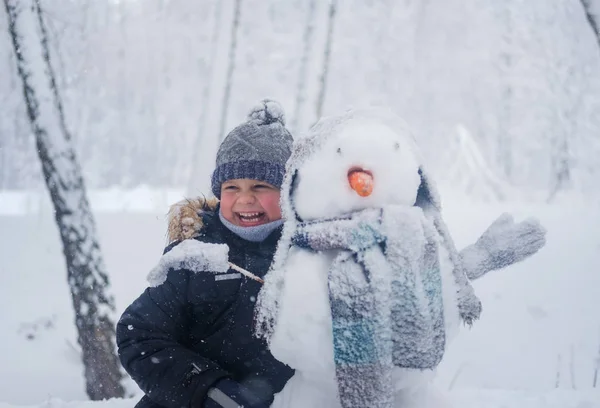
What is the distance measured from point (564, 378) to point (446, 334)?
489 cm

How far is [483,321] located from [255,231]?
542cm

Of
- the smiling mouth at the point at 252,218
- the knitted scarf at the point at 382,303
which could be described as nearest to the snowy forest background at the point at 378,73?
the smiling mouth at the point at 252,218

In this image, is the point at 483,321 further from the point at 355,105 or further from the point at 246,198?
the point at 355,105

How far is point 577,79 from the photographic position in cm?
1277

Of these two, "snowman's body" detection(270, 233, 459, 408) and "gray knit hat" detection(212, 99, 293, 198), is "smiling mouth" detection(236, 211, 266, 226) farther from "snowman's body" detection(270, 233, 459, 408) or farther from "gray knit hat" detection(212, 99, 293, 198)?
"snowman's body" detection(270, 233, 459, 408)

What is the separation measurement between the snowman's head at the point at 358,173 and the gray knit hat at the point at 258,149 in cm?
53

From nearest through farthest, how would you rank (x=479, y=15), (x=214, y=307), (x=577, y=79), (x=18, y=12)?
(x=214, y=307), (x=18, y=12), (x=577, y=79), (x=479, y=15)

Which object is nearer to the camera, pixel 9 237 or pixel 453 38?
pixel 9 237

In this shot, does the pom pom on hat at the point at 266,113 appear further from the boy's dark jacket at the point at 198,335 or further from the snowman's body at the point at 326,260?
the snowman's body at the point at 326,260

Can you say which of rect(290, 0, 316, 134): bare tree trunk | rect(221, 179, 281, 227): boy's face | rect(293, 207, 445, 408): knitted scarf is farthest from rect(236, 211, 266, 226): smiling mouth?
rect(290, 0, 316, 134): bare tree trunk

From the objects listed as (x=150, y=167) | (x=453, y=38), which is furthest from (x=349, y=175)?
(x=150, y=167)

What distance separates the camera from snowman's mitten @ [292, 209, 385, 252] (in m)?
1.14

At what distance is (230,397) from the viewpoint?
4.47ft

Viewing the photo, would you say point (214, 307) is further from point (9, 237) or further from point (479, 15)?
point (479, 15)
